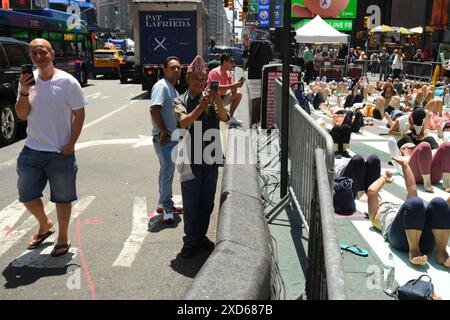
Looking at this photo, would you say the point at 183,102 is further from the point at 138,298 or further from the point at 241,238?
the point at 138,298

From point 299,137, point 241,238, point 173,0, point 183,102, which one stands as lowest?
point 241,238

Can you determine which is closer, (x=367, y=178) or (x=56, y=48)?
(x=367, y=178)

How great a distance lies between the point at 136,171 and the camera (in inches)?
313

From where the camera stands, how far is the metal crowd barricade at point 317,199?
1.97 meters

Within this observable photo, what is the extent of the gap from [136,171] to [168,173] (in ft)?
8.22

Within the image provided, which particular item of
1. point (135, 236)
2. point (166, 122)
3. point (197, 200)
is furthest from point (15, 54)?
point (197, 200)

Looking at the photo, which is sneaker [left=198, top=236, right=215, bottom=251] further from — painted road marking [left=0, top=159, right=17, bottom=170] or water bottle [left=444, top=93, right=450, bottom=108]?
water bottle [left=444, top=93, right=450, bottom=108]

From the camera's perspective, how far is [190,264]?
4.52m

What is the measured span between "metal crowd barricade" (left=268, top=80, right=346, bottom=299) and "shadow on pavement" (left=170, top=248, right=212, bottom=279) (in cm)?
106

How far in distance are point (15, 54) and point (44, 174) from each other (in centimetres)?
697

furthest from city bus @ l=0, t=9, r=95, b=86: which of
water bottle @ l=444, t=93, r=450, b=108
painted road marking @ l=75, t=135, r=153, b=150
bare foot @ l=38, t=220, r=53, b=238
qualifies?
water bottle @ l=444, t=93, r=450, b=108

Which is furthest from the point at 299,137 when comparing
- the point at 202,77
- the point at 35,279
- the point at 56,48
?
the point at 56,48

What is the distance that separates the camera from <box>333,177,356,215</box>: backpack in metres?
5.70

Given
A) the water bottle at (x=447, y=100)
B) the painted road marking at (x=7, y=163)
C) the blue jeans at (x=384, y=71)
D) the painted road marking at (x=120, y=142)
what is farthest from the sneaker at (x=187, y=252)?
the blue jeans at (x=384, y=71)
